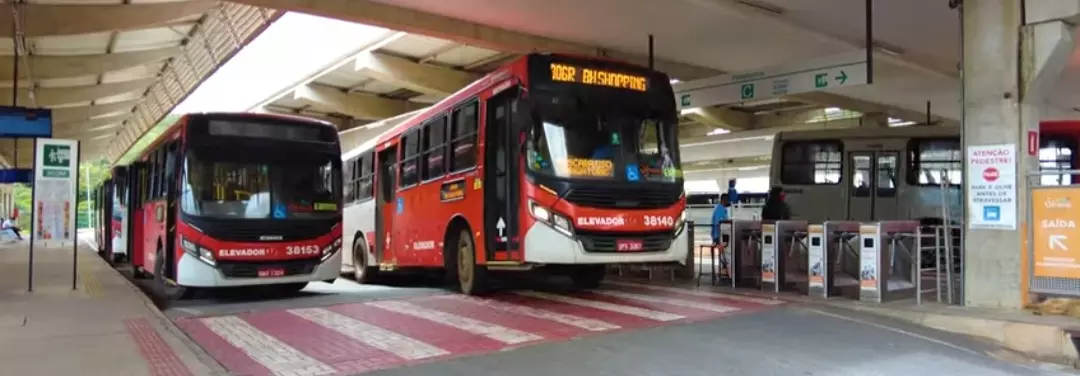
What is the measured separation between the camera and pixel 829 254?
37.7ft

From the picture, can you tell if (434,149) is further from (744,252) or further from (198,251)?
(744,252)

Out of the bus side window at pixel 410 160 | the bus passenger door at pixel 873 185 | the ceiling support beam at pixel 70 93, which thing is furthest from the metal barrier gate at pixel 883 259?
→ the ceiling support beam at pixel 70 93

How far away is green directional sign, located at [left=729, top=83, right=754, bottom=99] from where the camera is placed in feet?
49.2

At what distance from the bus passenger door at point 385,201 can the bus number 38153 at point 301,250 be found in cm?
304

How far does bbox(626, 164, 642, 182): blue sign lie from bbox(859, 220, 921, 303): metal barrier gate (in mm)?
3419

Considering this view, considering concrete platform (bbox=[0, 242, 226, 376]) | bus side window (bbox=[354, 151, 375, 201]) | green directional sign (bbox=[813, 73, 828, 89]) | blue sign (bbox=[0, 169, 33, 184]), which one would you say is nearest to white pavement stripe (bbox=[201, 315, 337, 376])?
concrete platform (bbox=[0, 242, 226, 376])

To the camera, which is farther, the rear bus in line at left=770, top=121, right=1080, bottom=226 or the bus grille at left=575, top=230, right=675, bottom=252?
the rear bus in line at left=770, top=121, right=1080, bottom=226

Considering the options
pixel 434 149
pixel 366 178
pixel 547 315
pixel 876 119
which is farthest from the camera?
pixel 876 119

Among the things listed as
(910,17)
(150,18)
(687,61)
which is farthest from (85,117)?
(910,17)

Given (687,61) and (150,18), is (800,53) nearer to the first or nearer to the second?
(687,61)

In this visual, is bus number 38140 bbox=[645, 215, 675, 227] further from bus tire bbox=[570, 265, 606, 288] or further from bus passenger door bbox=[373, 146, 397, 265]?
bus passenger door bbox=[373, 146, 397, 265]

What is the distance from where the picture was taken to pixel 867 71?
1274cm

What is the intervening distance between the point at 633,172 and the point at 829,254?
3.41 m

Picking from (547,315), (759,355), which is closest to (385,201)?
(547,315)
